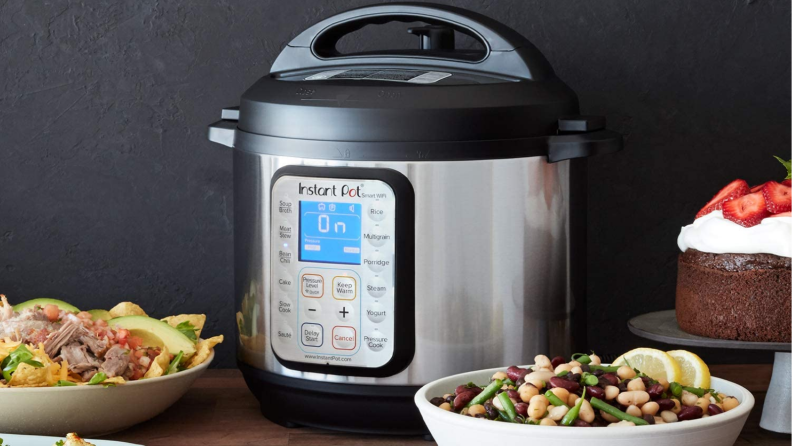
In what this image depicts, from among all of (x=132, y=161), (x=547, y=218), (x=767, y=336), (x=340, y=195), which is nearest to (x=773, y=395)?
(x=767, y=336)

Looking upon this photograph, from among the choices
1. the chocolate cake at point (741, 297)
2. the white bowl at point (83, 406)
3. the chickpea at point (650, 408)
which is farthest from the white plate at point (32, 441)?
the chocolate cake at point (741, 297)

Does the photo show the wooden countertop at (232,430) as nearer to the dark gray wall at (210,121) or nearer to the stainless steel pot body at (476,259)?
the stainless steel pot body at (476,259)

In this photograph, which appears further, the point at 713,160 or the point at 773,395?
the point at 713,160

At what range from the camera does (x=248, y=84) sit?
1338mm

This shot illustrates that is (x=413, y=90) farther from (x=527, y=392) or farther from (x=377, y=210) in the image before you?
(x=527, y=392)

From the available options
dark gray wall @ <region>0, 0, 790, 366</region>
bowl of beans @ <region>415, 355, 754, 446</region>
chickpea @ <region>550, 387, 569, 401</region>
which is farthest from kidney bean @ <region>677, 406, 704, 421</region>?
dark gray wall @ <region>0, 0, 790, 366</region>

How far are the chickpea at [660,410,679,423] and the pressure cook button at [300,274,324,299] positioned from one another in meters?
0.37

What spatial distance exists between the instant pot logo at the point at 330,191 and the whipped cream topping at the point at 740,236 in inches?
15.4

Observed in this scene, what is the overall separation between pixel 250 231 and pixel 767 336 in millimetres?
572

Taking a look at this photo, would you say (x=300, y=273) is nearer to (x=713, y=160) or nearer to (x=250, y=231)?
(x=250, y=231)

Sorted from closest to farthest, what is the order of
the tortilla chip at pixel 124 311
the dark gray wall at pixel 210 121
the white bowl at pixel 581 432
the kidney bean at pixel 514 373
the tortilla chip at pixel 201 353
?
the white bowl at pixel 581 432
the kidney bean at pixel 514 373
the tortilla chip at pixel 201 353
the tortilla chip at pixel 124 311
the dark gray wall at pixel 210 121

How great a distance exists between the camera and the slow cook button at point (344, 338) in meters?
1.01

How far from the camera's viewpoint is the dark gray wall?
133cm

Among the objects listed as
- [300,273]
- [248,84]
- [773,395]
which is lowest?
[773,395]
